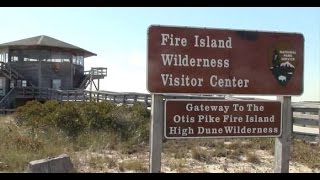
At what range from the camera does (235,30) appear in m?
7.08

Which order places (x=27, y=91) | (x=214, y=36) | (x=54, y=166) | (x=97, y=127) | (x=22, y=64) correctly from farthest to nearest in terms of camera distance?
(x=22, y=64) → (x=27, y=91) → (x=97, y=127) → (x=54, y=166) → (x=214, y=36)

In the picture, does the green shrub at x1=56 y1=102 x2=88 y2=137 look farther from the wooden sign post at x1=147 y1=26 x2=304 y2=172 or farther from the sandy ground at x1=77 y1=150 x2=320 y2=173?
the wooden sign post at x1=147 y1=26 x2=304 y2=172

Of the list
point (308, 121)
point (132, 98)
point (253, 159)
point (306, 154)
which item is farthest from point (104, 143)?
point (132, 98)

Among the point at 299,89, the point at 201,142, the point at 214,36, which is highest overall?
the point at 214,36

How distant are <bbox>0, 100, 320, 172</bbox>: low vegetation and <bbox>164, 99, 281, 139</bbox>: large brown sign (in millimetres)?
3175

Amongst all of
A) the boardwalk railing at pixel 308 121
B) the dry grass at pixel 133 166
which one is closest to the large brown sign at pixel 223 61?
the dry grass at pixel 133 166

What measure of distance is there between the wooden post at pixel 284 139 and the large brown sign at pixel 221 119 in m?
0.09

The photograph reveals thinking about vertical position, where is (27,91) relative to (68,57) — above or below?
below

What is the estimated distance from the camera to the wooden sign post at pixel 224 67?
6762mm

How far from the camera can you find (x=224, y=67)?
707 cm

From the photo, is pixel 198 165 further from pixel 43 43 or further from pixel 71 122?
pixel 43 43
